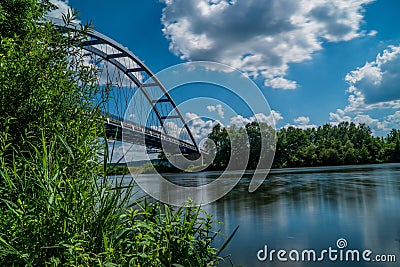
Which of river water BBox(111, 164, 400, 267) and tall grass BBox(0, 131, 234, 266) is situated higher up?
tall grass BBox(0, 131, 234, 266)

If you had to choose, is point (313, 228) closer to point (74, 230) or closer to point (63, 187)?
point (63, 187)

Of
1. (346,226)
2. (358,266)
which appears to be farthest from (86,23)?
(346,226)

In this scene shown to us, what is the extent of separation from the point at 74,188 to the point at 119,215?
0.93 ft

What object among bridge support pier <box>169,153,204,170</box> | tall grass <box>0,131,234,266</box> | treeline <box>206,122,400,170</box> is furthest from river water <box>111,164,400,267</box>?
treeline <box>206,122,400,170</box>

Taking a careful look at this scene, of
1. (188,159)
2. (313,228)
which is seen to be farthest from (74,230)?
(188,159)

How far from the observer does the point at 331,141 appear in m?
42.4

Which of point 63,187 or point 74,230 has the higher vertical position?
point 63,187

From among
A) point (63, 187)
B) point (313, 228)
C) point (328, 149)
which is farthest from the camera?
point (328, 149)

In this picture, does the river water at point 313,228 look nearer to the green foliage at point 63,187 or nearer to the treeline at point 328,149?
the green foliage at point 63,187

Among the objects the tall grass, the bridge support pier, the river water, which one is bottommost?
the river water

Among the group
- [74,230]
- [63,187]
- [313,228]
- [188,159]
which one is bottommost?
[313,228]

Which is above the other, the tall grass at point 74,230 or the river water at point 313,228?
the tall grass at point 74,230

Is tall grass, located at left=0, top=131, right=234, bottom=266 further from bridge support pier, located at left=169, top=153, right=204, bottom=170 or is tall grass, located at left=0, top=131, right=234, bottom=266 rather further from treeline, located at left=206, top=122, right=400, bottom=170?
treeline, located at left=206, top=122, right=400, bottom=170

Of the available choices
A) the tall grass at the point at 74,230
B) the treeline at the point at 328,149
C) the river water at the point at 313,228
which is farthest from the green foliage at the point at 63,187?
the treeline at the point at 328,149
